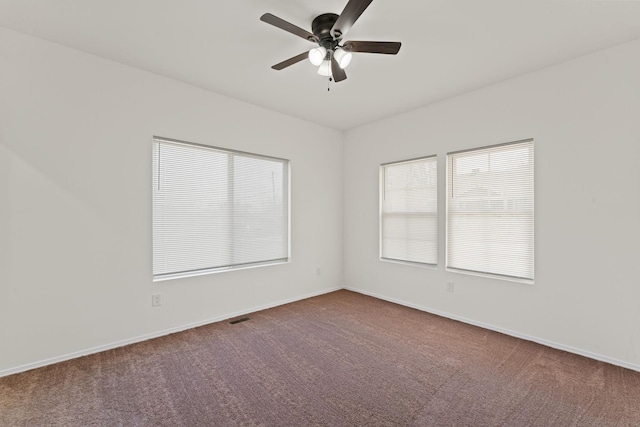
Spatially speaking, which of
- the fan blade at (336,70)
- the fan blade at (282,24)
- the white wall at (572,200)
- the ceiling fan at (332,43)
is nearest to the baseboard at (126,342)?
the white wall at (572,200)

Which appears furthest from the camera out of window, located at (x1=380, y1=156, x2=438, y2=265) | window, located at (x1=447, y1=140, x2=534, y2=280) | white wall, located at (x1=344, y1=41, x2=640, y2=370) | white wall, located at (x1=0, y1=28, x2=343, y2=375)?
window, located at (x1=380, y1=156, x2=438, y2=265)

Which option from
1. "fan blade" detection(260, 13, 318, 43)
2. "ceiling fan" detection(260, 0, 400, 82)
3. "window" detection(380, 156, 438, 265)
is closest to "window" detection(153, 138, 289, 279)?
"window" detection(380, 156, 438, 265)

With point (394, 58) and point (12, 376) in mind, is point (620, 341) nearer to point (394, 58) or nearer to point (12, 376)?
point (394, 58)

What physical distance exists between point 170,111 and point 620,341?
485 cm

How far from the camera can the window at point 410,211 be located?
384cm

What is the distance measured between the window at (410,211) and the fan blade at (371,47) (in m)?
2.05

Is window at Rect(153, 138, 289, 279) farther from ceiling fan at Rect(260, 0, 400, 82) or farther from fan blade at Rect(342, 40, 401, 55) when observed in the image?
fan blade at Rect(342, 40, 401, 55)

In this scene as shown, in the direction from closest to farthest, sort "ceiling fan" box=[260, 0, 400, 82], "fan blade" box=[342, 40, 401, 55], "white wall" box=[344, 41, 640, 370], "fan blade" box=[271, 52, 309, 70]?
1. "ceiling fan" box=[260, 0, 400, 82]
2. "fan blade" box=[342, 40, 401, 55]
3. "fan blade" box=[271, 52, 309, 70]
4. "white wall" box=[344, 41, 640, 370]

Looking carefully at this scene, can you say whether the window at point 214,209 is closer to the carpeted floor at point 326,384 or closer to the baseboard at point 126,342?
the baseboard at point 126,342

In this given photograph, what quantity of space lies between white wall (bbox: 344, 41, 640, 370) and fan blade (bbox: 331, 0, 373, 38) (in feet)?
7.17

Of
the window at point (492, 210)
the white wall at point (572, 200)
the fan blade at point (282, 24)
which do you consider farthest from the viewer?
the window at point (492, 210)

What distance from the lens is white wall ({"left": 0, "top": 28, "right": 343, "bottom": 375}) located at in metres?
2.33

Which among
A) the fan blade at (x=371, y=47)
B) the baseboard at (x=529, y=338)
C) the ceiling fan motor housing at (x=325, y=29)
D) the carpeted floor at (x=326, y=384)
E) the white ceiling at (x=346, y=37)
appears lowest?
the carpeted floor at (x=326, y=384)

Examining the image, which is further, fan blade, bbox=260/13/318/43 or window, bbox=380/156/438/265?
window, bbox=380/156/438/265
